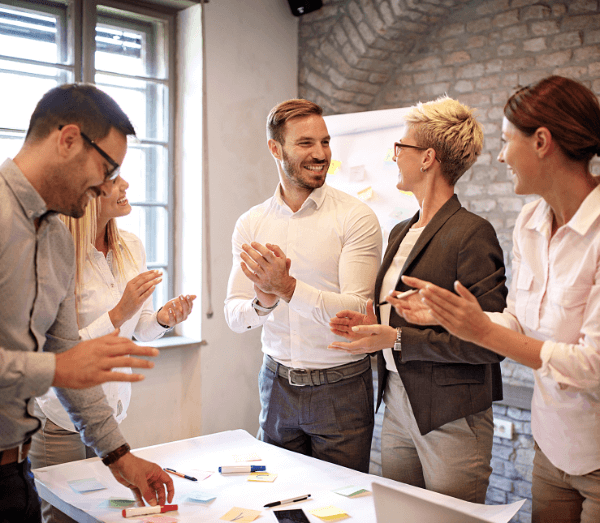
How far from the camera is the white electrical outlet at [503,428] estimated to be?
11.4 feet

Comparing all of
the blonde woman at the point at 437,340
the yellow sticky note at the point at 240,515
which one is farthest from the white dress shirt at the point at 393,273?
the yellow sticky note at the point at 240,515

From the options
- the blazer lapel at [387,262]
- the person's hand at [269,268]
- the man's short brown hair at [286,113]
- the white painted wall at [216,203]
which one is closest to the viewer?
the person's hand at [269,268]

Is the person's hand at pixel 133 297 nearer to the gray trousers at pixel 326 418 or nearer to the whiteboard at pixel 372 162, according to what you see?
the gray trousers at pixel 326 418

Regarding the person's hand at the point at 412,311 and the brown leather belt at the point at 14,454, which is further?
the person's hand at the point at 412,311

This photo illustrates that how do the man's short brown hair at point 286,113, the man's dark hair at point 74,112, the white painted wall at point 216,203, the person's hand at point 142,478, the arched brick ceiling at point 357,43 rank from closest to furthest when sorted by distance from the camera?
1. the man's dark hair at point 74,112
2. the person's hand at point 142,478
3. the man's short brown hair at point 286,113
4. the arched brick ceiling at point 357,43
5. the white painted wall at point 216,203

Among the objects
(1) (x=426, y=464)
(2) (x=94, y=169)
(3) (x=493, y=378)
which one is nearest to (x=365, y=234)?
(3) (x=493, y=378)

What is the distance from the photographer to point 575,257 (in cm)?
150

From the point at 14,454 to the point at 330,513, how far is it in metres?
0.80

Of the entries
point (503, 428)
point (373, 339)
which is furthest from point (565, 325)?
point (503, 428)

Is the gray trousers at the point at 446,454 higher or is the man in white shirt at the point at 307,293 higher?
the man in white shirt at the point at 307,293

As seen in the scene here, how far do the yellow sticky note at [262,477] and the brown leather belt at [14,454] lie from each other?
69 cm

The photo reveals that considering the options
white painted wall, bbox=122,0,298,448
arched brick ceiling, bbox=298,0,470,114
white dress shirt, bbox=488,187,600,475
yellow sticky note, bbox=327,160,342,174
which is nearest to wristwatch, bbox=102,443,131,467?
white dress shirt, bbox=488,187,600,475

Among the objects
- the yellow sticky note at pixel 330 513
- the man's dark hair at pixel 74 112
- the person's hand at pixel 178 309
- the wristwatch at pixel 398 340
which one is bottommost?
the yellow sticky note at pixel 330 513

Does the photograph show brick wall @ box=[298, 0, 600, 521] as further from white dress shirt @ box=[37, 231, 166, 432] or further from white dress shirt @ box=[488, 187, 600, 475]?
white dress shirt @ box=[37, 231, 166, 432]
